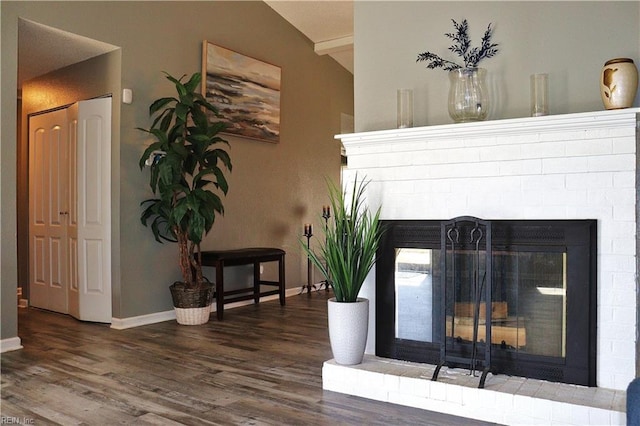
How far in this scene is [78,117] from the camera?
509 cm

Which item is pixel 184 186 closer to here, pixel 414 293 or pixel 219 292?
pixel 219 292

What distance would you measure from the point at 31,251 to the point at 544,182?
5.14 m

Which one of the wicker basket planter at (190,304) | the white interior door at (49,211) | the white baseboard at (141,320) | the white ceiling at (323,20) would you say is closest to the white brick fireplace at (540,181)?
the wicker basket planter at (190,304)

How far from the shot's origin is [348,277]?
3.05 metres

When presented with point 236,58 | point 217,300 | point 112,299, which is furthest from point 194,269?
point 236,58

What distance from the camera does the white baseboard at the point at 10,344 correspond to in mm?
3929

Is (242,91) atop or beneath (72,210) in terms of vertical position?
atop

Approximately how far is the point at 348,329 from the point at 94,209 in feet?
9.81

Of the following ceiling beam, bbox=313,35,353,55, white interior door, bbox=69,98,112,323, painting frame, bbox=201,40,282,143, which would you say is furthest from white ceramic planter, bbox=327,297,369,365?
ceiling beam, bbox=313,35,353,55

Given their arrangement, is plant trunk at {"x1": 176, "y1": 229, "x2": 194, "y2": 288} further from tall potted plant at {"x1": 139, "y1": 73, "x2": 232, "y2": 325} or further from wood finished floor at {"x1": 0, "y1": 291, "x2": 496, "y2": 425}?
wood finished floor at {"x1": 0, "y1": 291, "x2": 496, "y2": 425}

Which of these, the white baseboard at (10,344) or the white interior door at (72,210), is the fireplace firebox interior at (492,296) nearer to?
the white baseboard at (10,344)

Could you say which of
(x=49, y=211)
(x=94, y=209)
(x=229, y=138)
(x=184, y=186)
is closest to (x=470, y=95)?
(x=184, y=186)

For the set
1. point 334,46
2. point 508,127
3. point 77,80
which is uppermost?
point 334,46

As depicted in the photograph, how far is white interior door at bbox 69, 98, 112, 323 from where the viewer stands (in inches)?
192
